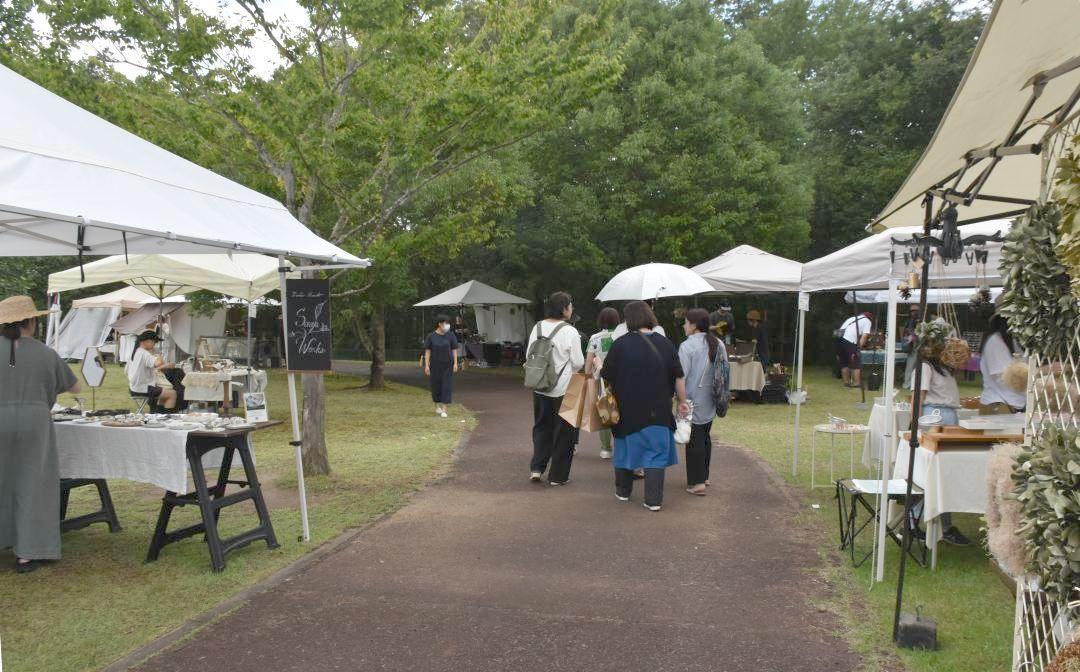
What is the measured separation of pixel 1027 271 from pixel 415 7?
7774mm

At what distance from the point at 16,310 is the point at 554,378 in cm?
471

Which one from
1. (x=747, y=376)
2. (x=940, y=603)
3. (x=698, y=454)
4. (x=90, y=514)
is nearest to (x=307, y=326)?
(x=90, y=514)

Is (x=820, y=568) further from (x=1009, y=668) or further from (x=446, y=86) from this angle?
(x=446, y=86)

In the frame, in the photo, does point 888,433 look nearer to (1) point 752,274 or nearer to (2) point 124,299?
(1) point 752,274

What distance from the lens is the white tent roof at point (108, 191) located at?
162 inches

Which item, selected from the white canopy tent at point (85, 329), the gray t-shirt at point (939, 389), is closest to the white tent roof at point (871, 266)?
the gray t-shirt at point (939, 389)

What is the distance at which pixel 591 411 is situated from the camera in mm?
8047

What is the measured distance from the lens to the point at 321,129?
341 inches

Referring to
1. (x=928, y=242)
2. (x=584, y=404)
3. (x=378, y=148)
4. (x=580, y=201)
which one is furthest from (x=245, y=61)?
(x=580, y=201)

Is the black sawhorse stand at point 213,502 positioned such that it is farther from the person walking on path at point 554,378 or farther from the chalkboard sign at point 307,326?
the person walking on path at point 554,378

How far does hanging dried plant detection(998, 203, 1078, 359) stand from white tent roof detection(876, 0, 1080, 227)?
58 cm

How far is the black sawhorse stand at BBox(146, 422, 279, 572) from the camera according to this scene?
19.0 feet

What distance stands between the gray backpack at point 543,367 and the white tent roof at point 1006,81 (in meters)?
4.11

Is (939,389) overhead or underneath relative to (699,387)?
overhead
